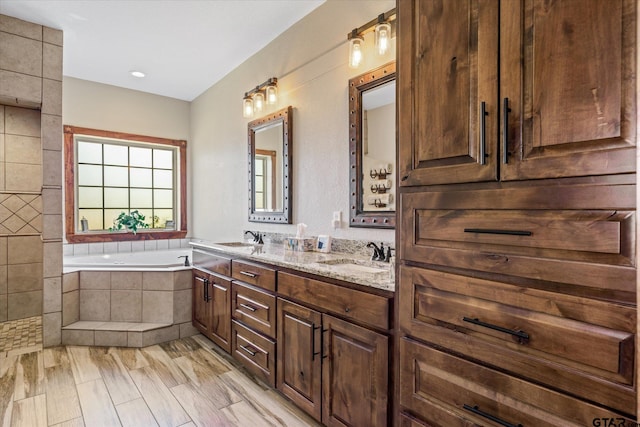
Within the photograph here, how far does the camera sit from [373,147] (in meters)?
→ 2.20

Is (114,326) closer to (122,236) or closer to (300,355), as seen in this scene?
(122,236)

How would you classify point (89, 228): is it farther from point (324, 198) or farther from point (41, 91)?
point (324, 198)

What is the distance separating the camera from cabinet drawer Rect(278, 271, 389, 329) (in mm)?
1461

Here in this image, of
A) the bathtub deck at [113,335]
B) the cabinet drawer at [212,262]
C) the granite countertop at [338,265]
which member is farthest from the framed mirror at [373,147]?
the bathtub deck at [113,335]

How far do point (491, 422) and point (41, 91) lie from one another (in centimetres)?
384

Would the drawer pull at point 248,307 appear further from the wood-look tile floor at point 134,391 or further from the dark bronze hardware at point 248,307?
the wood-look tile floor at point 134,391

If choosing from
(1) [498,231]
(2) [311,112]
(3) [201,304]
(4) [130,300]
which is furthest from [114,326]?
(1) [498,231]

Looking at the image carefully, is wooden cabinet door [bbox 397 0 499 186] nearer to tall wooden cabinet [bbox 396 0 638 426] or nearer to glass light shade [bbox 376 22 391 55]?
tall wooden cabinet [bbox 396 0 638 426]

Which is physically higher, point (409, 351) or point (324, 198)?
point (324, 198)

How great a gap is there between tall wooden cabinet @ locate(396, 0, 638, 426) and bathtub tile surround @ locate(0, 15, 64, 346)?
3.10m

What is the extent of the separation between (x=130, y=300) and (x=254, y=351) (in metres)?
1.54

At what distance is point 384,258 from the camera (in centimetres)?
206

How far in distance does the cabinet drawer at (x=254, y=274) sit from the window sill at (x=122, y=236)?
7.85ft

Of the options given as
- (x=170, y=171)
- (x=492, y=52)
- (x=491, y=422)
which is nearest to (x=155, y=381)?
(x=491, y=422)
